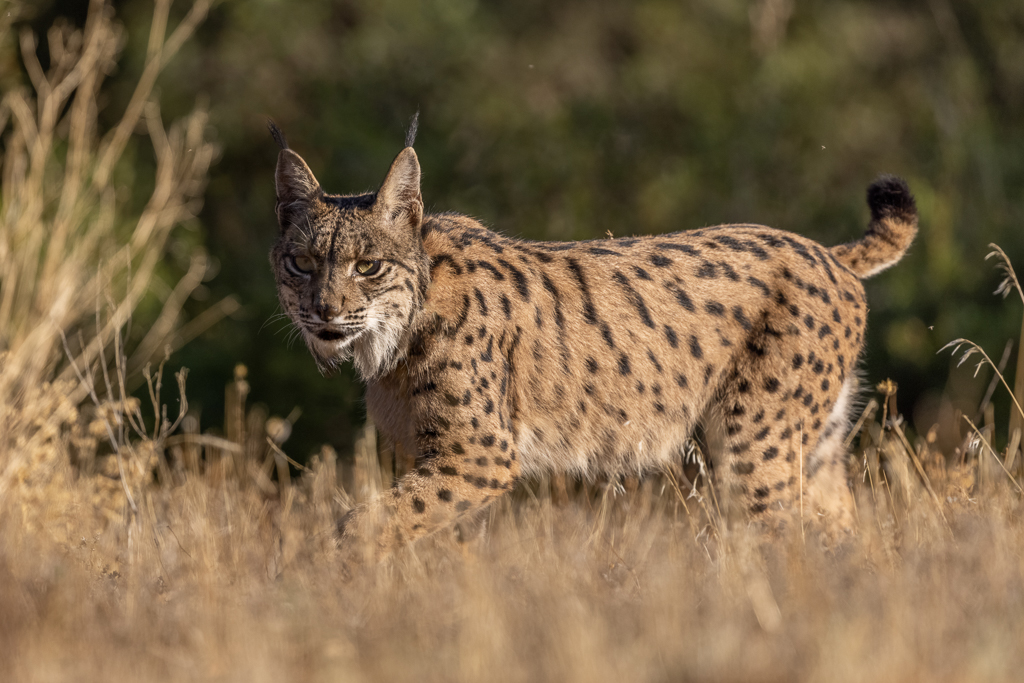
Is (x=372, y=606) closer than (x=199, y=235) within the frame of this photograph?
Yes

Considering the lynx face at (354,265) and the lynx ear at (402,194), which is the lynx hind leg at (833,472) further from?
the lynx ear at (402,194)

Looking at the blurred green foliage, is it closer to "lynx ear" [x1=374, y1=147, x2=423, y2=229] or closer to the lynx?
the lynx

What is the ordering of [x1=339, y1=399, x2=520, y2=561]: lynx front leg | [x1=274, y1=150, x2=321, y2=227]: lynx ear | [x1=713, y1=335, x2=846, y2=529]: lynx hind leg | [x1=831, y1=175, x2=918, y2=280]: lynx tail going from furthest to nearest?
[x1=831, y1=175, x2=918, y2=280]: lynx tail, [x1=713, y1=335, x2=846, y2=529]: lynx hind leg, [x1=274, y1=150, x2=321, y2=227]: lynx ear, [x1=339, y1=399, x2=520, y2=561]: lynx front leg

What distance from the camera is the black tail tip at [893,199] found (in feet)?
21.4

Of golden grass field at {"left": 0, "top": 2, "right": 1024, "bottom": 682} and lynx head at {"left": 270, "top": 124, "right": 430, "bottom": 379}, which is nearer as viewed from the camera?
golden grass field at {"left": 0, "top": 2, "right": 1024, "bottom": 682}

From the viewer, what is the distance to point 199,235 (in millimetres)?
12758

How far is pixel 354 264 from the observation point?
18.5 feet

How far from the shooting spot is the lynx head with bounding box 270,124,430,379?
5.55m

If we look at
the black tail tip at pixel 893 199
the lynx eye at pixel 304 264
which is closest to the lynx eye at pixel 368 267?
the lynx eye at pixel 304 264

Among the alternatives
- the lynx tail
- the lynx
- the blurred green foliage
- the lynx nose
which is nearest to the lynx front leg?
the lynx

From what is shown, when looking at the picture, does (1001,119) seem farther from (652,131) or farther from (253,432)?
(253,432)

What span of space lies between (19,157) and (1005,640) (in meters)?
6.16

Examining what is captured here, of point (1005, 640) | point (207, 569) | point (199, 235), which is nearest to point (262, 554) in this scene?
point (207, 569)

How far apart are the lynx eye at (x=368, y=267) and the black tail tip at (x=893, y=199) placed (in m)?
2.71
